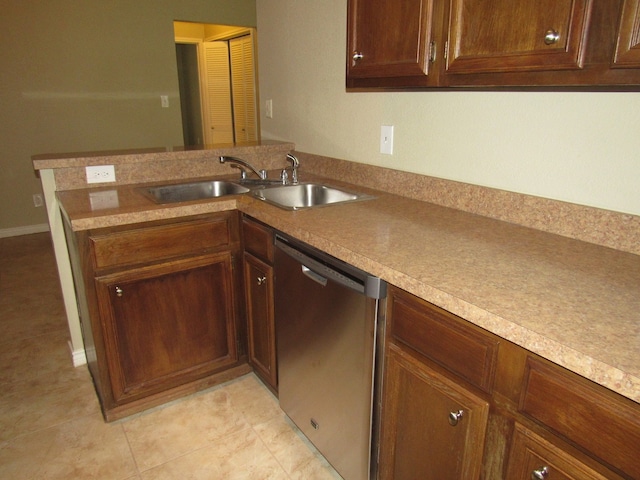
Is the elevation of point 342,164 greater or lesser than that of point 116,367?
greater

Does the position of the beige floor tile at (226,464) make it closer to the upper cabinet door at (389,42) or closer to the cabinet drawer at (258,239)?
the cabinet drawer at (258,239)

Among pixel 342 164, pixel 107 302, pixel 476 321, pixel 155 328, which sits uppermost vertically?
pixel 342 164

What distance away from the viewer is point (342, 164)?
2221 mm

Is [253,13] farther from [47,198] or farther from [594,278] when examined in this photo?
[594,278]

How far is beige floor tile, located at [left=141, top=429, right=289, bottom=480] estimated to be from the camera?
162 centimetres

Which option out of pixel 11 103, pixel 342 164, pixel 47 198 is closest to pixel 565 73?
pixel 342 164

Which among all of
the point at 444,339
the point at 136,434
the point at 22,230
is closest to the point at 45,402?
the point at 136,434

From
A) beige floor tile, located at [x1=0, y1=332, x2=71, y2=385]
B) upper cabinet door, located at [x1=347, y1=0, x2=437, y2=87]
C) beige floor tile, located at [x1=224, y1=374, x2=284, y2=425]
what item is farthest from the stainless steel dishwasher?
beige floor tile, located at [x1=0, y1=332, x2=71, y2=385]

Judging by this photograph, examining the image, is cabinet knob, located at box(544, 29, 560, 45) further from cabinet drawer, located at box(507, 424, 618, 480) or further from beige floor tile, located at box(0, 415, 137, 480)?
beige floor tile, located at box(0, 415, 137, 480)

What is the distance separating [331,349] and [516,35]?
3.31 feet

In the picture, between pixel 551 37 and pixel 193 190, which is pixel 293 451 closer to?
pixel 193 190

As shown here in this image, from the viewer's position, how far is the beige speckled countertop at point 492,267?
0.81 meters

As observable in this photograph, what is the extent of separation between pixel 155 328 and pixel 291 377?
0.61 m

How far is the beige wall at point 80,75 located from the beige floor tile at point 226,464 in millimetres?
3520
